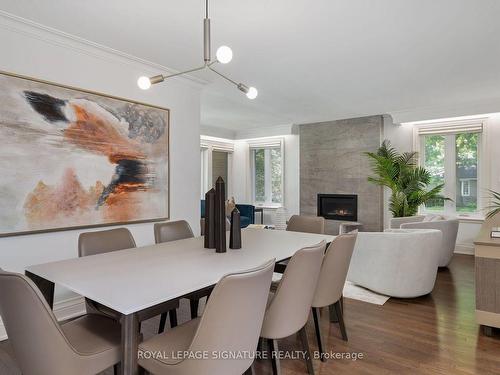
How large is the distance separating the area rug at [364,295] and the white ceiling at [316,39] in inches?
95.7

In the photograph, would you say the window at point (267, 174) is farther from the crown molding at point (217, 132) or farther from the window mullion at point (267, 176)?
the crown molding at point (217, 132)

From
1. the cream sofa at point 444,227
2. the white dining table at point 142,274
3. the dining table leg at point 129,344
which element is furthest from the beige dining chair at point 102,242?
the cream sofa at point 444,227

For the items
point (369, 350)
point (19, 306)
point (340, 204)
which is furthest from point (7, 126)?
Result: point (340, 204)

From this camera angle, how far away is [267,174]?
8.08 m

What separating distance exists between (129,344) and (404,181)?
5427 millimetres

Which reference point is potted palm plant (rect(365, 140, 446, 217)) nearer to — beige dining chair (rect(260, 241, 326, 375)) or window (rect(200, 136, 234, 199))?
window (rect(200, 136, 234, 199))

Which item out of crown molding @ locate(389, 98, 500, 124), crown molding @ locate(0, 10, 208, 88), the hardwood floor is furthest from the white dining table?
crown molding @ locate(389, 98, 500, 124)

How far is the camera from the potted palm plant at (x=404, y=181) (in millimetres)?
5574

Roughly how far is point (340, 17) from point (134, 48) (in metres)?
1.86

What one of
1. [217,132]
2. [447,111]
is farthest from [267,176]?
[447,111]

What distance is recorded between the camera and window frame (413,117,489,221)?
5.37m

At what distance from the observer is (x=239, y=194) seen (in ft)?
27.0

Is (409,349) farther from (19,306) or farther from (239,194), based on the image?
(239,194)

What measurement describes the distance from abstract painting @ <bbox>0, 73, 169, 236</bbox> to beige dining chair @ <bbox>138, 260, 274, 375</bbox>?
185 centimetres
